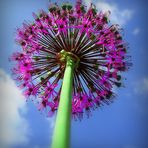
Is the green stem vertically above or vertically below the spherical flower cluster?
below

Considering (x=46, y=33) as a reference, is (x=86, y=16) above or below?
above

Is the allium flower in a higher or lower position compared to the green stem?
higher

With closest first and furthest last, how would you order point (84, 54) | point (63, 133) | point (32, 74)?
point (63, 133) < point (84, 54) < point (32, 74)

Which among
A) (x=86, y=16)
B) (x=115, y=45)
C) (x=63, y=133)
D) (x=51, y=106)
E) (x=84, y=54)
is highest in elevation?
(x=86, y=16)

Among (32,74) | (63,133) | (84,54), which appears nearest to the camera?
(63,133)

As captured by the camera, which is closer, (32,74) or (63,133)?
(63,133)

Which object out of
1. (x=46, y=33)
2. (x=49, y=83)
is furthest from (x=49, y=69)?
(x=46, y=33)

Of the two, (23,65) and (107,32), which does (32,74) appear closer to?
(23,65)

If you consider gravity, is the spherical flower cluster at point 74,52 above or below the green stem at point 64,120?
above

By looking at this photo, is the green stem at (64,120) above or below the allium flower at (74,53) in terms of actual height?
below
